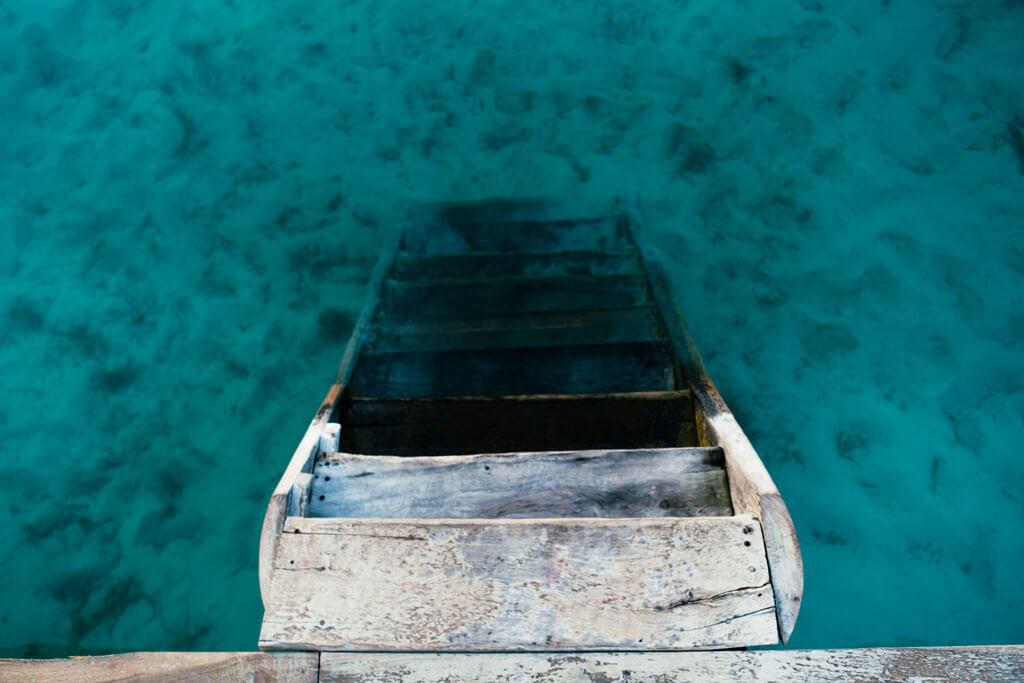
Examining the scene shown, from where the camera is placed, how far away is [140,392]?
292 centimetres

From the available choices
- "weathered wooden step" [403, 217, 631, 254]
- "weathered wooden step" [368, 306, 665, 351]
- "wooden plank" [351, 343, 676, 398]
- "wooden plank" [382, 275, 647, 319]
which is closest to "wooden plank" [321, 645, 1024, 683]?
"wooden plank" [351, 343, 676, 398]

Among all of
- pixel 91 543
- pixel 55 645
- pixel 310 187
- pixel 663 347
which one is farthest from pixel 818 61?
pixel 55 645

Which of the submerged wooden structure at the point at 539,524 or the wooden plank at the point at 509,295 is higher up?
the wooden plank at the point at 509,295

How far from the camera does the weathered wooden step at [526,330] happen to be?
89.9 inches

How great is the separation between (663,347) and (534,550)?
126 cm

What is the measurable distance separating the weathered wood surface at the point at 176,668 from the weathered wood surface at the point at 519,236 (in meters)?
2.37

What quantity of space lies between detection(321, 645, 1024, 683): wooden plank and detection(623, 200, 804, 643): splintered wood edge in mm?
70

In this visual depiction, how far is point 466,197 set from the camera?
3553 mm

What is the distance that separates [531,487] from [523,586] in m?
0.29

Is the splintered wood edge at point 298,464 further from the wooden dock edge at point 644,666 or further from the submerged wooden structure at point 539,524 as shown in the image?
the wooden dock edge at point 644,666

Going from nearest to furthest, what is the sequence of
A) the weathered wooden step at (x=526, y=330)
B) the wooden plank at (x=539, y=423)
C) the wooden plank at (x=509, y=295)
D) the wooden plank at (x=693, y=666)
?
the wooden plank at (x=693, y=666), the wooden plank at (x=539, y=423), the weathered wooden step at (x=526, y=330), the wooden plank at (x=509, y=295)

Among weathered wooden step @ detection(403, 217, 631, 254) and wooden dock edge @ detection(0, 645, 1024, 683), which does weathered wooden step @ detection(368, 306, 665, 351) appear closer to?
weathered wooden step @ detection(403, 217, 631, 254)

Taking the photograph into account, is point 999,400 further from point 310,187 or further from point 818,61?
point 310,187

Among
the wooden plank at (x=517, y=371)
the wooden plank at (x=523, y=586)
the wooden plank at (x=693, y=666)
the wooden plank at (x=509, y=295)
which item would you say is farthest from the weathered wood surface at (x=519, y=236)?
the wooden plank at (x=693, y=666)
